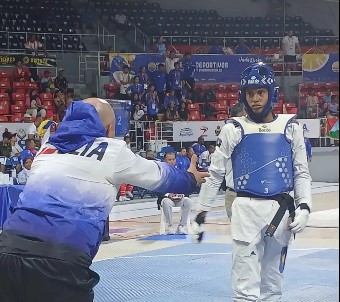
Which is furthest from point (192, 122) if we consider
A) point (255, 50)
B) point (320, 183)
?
point (255, 50)

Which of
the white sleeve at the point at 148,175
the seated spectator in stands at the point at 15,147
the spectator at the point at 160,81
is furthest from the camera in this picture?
the spectator at the point at 160,81

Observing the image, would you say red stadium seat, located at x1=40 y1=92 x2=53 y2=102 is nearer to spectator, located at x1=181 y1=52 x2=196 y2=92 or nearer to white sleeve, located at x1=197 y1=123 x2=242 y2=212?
spectator, located at x1=181 y1=52 x2=196 y2=92

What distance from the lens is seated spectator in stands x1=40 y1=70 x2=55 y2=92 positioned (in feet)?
59.3

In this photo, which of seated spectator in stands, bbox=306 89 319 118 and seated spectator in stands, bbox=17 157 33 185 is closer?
seated spectator in stands, bbox=17 157 33 185

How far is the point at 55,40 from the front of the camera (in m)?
20.2

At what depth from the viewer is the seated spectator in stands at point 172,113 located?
18.5 meters

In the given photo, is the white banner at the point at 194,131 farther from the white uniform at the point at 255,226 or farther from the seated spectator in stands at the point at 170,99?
the white uniform at the point at 255,226

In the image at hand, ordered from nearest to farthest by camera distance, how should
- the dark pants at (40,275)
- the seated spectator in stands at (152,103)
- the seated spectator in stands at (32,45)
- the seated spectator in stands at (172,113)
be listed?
the dark pants at (40,275) < the seated spectator in stands at (172,113) < the seated spectator in stands at (152,103) < the seated spectator in stands at (32,45)

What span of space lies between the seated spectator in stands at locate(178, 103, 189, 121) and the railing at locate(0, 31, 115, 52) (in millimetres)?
3820

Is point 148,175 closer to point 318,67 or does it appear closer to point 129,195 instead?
point 129,195

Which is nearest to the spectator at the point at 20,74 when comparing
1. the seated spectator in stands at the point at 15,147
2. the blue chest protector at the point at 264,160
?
the seated spectator in stands at the point at 15,147

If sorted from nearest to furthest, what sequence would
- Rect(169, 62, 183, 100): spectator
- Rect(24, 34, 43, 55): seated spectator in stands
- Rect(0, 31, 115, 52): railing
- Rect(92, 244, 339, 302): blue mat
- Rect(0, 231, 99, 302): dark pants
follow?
1. Rect(0, 231, 99, 302): dark pants
2. Rect(92, 244, 339, 302): blue mat
3. Rect(24, 34, 43, 55): seated spectator in stands
4. Rect(0, 31, 115, 52): railing
5. Rect(169, 62, 183, 100): spectator

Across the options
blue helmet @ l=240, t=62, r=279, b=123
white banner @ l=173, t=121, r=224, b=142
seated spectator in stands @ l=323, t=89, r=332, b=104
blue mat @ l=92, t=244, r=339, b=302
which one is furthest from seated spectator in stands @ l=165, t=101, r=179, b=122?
blue helmet @ l=240, t=62, r=279, b=123

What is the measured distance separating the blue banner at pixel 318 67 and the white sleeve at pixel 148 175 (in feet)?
63.2
